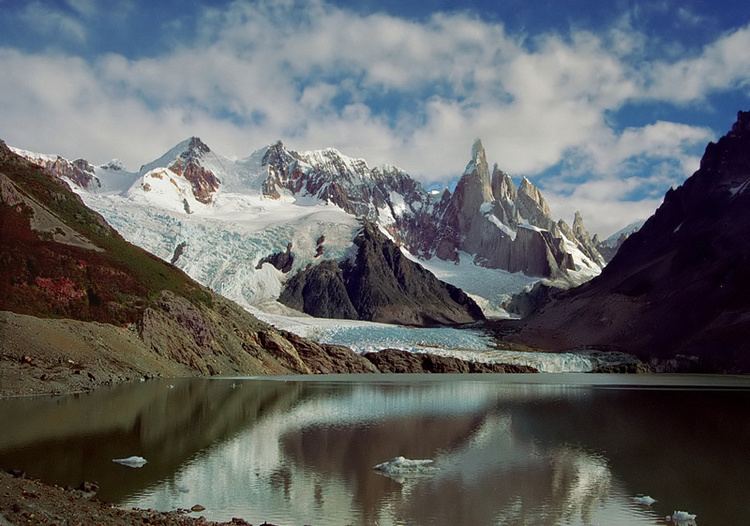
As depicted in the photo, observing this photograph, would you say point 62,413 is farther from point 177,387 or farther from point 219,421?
point 177,387

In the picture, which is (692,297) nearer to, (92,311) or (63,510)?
(92,311)

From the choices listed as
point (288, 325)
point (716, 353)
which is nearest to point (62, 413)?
point (288, 325)

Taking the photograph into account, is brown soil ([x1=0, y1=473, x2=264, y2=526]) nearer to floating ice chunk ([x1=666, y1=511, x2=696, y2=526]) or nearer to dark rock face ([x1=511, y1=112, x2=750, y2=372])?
floating ice chunk ([x1=666, y1=511, x2=696, y2=526])

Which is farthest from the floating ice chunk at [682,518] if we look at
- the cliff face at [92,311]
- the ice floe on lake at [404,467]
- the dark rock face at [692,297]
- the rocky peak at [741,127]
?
the rocky peak at [741,127]

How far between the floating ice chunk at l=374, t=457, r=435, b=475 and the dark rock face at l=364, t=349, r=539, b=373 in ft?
300

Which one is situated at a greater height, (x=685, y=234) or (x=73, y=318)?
(x=685, y=234)

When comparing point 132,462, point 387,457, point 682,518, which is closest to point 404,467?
point 387,457

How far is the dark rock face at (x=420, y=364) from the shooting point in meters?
120

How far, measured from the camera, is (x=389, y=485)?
82.7 ft

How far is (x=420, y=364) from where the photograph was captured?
122938 mm

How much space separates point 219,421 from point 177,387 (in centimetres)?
2196

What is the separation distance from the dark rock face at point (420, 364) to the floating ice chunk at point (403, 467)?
91.3 meters

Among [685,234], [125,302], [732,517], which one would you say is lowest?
[732,517]

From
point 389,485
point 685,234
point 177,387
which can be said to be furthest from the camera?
point 685,234
